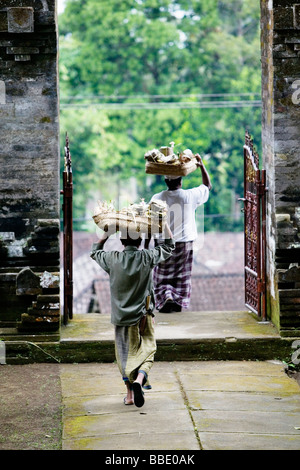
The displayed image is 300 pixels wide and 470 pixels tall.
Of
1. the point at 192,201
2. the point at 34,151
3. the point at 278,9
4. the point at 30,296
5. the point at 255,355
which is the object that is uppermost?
the point at 278,9

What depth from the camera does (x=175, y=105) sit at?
33.5 meters

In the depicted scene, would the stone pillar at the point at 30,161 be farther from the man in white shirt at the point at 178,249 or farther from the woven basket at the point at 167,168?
the man in white shirt at the point at 178,249

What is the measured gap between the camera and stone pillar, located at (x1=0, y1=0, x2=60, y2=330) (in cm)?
764

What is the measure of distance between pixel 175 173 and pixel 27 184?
152 cm

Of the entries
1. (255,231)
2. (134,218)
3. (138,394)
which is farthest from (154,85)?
(138,394)

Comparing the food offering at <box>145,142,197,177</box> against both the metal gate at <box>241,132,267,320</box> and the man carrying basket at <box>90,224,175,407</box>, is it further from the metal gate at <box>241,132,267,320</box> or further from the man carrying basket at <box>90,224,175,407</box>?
the man carrying basket at <box>90,224,175,407</box>

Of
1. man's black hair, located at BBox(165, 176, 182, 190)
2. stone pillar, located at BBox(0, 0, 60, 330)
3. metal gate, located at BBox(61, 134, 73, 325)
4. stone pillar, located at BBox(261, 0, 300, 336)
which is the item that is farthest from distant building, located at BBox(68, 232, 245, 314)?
stone pillar, located at BBox(261, 0, 300, 336)

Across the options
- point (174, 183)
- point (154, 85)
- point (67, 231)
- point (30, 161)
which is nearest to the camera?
point (30, 161)

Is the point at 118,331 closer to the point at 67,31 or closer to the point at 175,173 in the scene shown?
the point at 175,173

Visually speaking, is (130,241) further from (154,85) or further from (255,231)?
(154,85)

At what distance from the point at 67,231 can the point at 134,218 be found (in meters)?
2.11

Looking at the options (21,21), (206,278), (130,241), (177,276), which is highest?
(21,21)

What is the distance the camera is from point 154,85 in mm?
34000

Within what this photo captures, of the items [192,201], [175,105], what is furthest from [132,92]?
[192,201]
